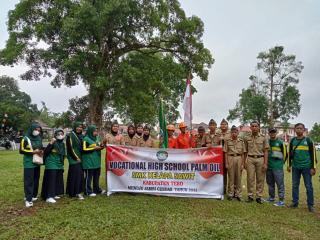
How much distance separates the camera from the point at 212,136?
27.2ft

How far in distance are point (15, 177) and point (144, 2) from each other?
→ 11.9m

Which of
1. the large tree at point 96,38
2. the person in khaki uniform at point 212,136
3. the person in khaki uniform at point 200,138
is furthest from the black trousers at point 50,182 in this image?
the large tree at point 96,38

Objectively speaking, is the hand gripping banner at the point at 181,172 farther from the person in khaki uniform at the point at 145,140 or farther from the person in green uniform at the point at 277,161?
the person in green uniform at the point at 277,161

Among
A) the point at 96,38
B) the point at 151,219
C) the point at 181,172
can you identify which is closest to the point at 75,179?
the point at 151,219

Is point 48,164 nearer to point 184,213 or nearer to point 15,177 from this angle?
point 184,213

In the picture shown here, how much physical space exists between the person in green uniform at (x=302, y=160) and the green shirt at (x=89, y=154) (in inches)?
176

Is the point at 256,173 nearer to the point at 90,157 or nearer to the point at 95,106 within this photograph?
the point at 90,157

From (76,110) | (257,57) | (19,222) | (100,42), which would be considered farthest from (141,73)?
(257,57)

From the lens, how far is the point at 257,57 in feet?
163

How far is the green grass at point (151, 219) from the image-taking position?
5559 mm

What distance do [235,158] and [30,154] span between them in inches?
179

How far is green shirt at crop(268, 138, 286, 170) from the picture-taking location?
7.74 meters

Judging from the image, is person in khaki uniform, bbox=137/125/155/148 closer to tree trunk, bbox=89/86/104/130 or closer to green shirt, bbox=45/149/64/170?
green shirt, bbox=45/149/64/170

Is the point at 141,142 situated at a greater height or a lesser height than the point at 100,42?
lesser
